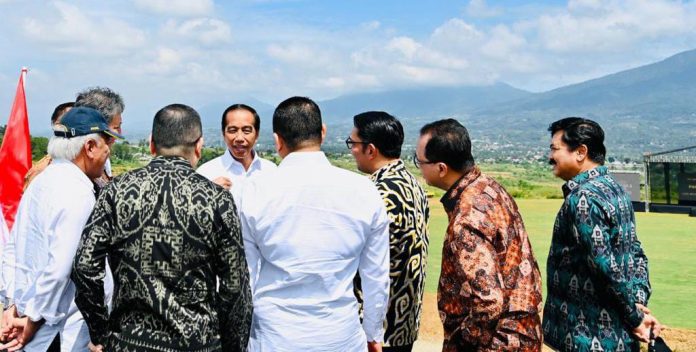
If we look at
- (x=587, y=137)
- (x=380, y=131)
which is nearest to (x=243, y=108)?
(x=380, y=131)

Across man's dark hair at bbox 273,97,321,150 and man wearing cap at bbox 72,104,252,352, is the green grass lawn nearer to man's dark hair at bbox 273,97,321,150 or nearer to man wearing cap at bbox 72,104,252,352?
man's dark hair at bbox 273,97,321,150

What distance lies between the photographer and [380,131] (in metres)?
3.33

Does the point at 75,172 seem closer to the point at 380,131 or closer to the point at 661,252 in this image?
the point at 380,131

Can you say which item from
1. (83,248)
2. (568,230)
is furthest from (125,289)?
(568,230)

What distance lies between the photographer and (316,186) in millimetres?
2617

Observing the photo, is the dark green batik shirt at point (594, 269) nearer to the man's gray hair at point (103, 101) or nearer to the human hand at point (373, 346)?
the human hand at point (373, 346)

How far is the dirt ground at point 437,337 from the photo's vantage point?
604 cm

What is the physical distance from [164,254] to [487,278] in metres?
1.22

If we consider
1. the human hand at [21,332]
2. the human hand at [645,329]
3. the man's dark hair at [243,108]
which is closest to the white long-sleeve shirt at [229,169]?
the man's dark hair at [243,108]

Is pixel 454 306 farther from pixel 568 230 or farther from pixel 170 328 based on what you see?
pixel 170 328

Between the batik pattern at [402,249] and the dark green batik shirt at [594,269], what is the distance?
69 cm

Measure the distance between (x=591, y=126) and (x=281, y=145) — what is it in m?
1.61

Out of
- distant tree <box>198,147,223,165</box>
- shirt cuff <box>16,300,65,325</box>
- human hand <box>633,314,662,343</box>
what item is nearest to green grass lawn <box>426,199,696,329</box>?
distant tree <box>198,147,223,165</box>

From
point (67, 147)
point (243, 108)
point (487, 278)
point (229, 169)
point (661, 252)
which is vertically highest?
point (243, 108)
